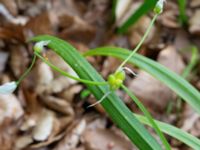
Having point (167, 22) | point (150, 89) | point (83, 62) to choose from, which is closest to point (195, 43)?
point (167, 22)

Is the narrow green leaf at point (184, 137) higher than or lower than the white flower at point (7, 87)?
lower

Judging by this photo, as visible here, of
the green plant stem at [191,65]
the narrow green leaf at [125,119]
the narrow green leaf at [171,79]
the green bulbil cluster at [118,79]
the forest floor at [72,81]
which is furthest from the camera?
the green plant stem at [191,65]

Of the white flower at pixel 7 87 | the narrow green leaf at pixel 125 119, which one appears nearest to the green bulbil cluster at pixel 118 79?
the narrow green leaf at pixel 125 119

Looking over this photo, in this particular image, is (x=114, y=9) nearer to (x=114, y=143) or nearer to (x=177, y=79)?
(x=114, y=143)

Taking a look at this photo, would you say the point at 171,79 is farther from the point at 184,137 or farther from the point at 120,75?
the point at 120,75

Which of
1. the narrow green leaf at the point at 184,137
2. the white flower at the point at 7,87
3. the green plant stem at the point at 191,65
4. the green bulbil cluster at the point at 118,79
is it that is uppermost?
the white flower at the point at 7,87

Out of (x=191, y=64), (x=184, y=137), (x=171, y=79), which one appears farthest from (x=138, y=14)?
(x=184, y=137)

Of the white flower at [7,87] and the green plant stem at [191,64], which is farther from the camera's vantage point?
the green plant stem at [191,64]

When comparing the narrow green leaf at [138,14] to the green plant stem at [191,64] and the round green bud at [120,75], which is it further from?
the round green bud at [120,75]

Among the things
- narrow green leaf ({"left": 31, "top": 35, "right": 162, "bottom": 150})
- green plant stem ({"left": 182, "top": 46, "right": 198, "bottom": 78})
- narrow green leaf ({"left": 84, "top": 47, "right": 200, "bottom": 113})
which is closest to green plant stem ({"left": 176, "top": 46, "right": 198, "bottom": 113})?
green plant stem ({"left": 182, "top": 46, "right": 198, "bottom": 78})
